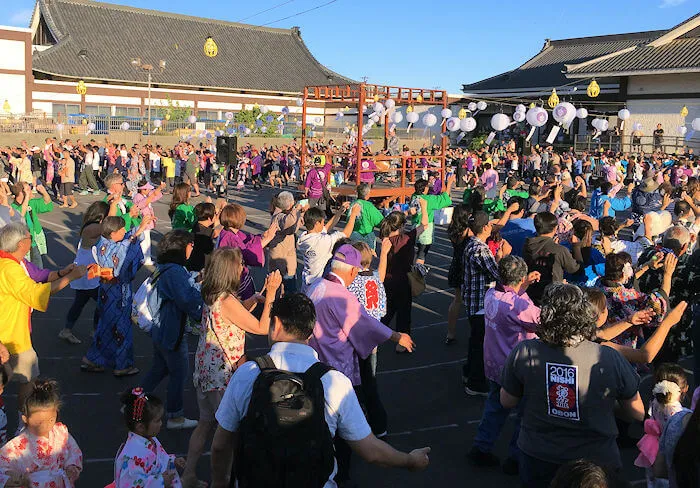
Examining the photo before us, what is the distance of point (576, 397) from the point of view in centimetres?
296

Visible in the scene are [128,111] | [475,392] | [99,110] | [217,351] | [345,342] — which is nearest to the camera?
[217,351]

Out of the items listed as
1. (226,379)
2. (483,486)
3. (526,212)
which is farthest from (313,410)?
(526,212)

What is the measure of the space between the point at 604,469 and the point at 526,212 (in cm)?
622

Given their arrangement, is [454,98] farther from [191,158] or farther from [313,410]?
[313,410]

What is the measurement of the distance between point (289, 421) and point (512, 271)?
243cm

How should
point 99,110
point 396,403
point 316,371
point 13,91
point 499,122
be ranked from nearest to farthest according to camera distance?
1. point 316,371
2. point 396,403
3. point 499,122
4. point 13,91
5. point 99,110

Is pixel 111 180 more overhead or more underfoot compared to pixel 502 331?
more overhead

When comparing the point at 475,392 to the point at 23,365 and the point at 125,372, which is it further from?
the point at 23,365

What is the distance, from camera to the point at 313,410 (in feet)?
7.96

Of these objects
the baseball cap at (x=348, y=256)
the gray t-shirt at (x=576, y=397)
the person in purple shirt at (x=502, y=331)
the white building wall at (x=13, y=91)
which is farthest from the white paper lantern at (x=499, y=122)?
the white building wall at (x=13, y=91)

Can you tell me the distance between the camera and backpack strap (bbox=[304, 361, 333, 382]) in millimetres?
2514

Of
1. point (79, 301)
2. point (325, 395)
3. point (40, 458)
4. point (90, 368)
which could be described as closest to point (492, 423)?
point (325, 395)

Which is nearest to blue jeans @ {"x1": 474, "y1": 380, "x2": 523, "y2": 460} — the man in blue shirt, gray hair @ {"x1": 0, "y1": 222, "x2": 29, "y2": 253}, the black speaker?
the man in blue shirt

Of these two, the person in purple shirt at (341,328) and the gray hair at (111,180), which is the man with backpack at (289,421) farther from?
the gray hair at (111,180)
